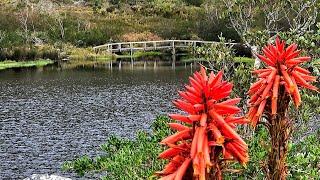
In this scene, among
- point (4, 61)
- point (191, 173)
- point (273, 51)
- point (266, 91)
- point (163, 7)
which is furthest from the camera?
point (163, 7)

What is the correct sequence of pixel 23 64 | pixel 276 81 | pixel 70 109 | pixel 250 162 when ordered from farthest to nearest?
pixel 23 64, pixel 70 109, pixel 250 162, pixel 276 81

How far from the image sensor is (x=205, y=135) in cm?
303

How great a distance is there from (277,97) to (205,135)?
4.90ft

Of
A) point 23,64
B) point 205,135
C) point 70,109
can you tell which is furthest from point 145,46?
point 205,135

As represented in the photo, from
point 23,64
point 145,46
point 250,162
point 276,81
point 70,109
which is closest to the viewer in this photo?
point 276,81

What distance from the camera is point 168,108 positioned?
35062 millimetres

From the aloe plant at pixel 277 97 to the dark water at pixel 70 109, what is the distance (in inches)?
727

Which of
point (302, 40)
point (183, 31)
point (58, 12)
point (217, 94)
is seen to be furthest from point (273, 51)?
point (58, 12)

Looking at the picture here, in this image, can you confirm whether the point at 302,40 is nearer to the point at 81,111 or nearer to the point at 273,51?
the point at 273,51

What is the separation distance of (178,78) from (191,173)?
46046mm

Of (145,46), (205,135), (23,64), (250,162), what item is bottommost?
(23,64)

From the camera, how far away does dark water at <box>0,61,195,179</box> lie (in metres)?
25.2

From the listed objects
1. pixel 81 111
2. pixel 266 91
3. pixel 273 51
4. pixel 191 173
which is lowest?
pixel 81 111

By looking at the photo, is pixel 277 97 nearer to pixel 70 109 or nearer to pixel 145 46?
pixel 70 109
